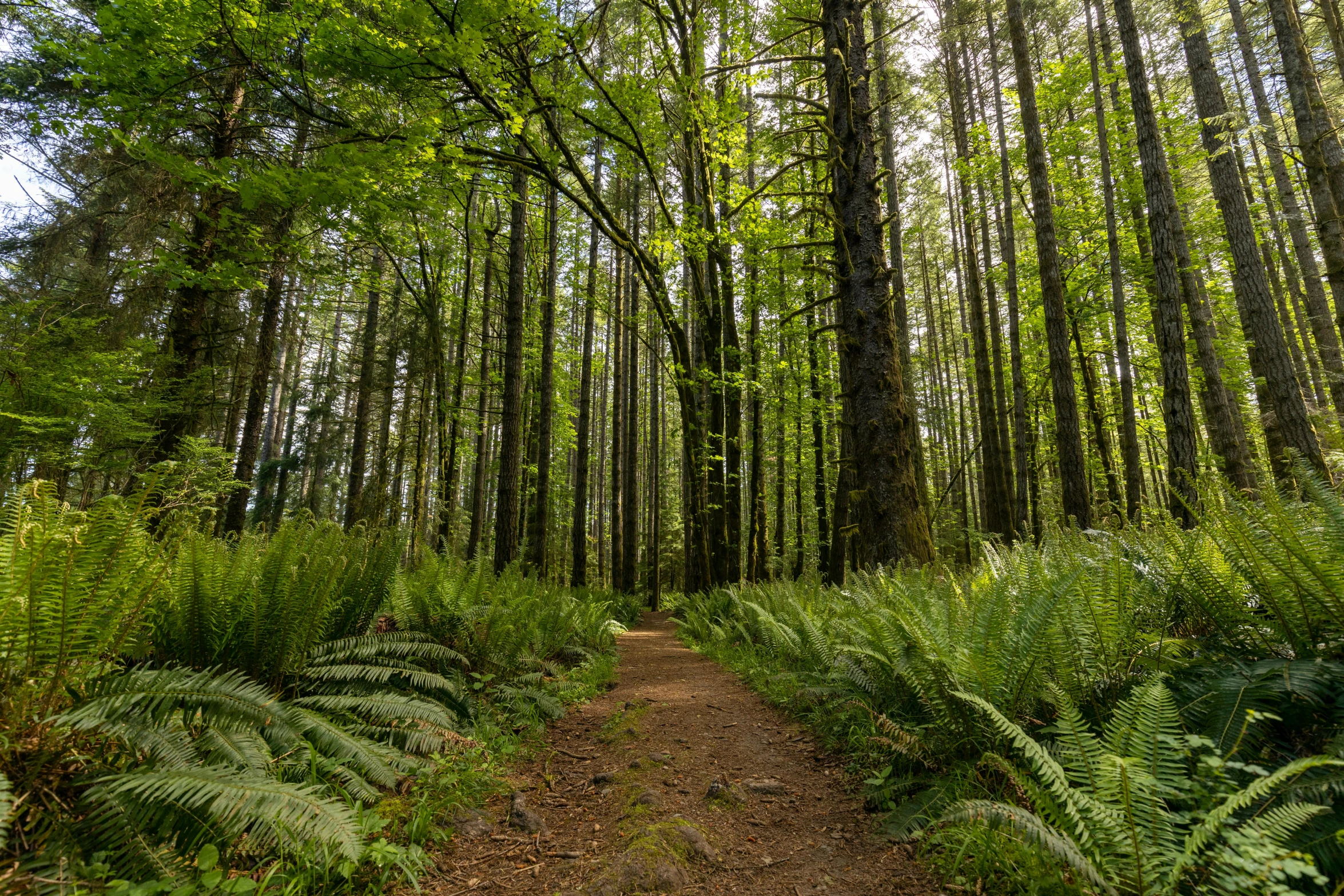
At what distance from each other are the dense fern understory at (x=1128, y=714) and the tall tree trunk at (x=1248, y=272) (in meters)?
7.78

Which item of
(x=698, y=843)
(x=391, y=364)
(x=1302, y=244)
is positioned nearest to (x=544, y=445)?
(x=391, y=364)

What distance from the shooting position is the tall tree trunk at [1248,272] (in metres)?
7.92

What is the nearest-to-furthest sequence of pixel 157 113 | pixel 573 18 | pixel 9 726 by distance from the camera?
pixel 9 726 < pixel 157 113 < pixel 573 18

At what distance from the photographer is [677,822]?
2.33m

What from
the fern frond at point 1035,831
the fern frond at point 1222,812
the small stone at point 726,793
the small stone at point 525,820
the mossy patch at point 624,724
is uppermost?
the fern frond at point 1222,812

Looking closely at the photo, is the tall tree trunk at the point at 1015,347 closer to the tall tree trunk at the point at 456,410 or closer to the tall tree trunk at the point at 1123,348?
the tall tree trunk at the point at 1123,348

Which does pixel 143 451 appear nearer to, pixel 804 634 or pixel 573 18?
pixel 573 18

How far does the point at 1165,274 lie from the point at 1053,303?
151 centimetres

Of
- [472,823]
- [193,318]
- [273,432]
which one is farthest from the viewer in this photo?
[273,432]

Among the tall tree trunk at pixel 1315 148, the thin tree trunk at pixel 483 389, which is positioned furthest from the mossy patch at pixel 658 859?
the tall tree trunk at pixel 1315 148

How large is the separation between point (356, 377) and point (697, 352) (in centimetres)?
1372

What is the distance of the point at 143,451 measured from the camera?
28.0 ft

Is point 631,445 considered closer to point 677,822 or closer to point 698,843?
point 677,822

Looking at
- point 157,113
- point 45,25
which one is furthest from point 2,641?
point 45,25
